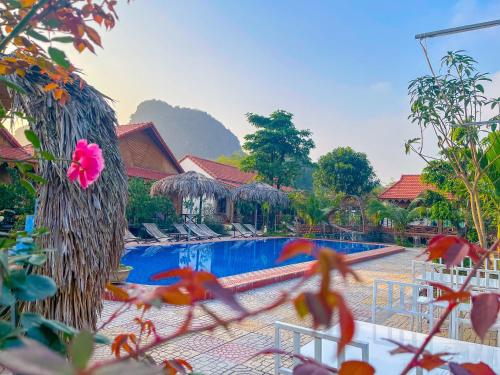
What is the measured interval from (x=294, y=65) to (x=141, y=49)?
32.8 ft

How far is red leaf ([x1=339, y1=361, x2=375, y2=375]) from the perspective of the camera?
1.93 ft

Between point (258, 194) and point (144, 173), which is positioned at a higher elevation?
point (144, 173)

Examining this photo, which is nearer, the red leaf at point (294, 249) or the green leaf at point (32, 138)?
the red leaf at point (294, 249)

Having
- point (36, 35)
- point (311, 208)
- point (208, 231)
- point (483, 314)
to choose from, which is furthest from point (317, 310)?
point (311, 208)

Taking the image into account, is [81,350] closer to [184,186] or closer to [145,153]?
[184,186]

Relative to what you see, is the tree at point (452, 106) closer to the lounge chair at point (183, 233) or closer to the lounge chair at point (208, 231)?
the lounge chair at point (183, 233)

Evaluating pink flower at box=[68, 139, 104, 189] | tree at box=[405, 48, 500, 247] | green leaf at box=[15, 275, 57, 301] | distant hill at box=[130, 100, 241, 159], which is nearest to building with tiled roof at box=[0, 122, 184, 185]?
tree at box=[405, 48, 500, 247]

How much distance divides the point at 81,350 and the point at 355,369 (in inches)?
16.5

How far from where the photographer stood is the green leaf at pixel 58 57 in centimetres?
104

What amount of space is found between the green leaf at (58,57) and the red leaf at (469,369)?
3.69ft

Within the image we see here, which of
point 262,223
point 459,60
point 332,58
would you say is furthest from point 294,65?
point 262,223

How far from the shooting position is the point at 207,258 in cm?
1245

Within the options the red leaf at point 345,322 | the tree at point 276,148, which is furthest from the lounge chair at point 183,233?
the red leaf at point 345,322

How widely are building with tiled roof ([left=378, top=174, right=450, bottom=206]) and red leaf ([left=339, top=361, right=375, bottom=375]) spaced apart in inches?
987
